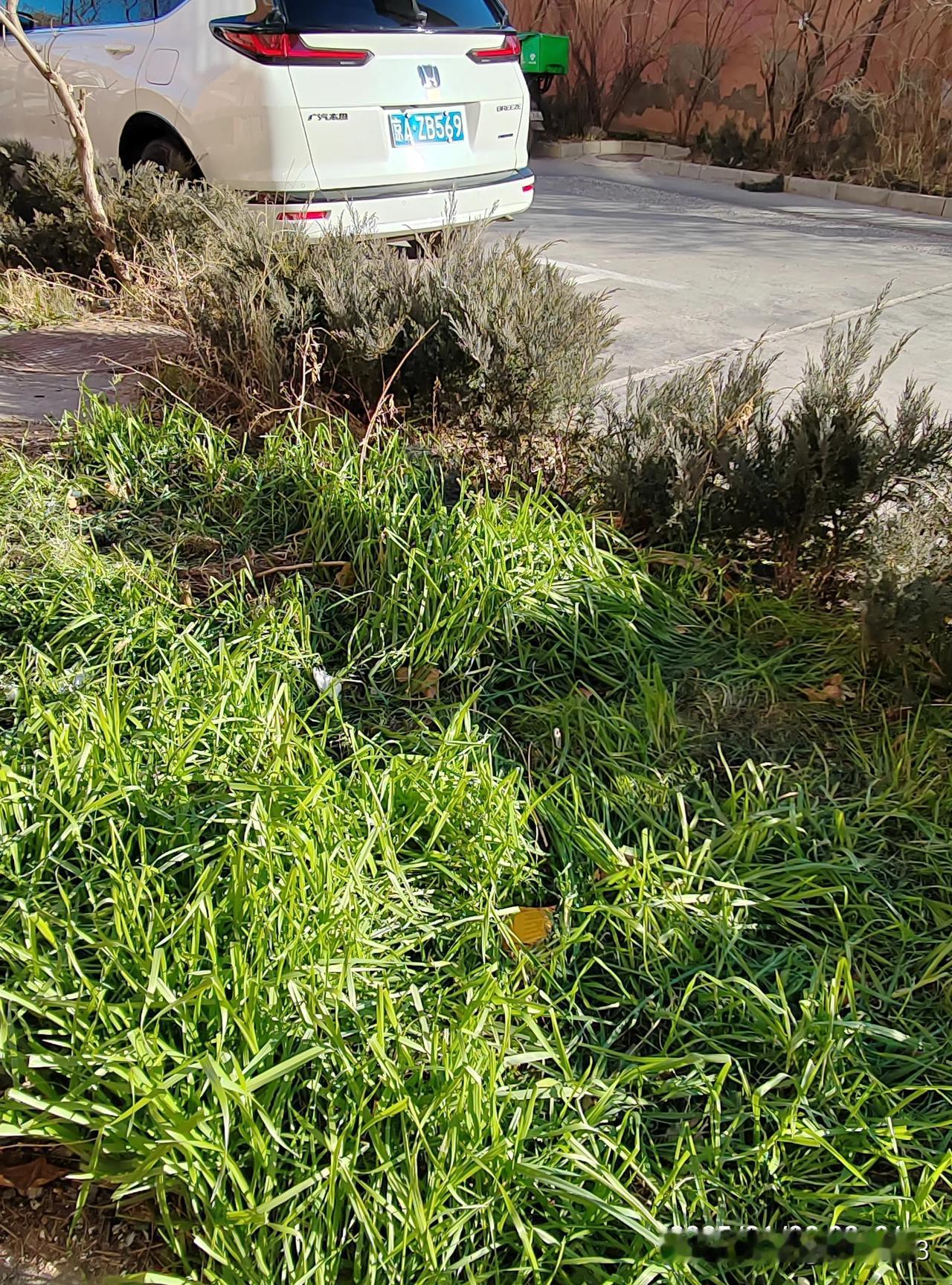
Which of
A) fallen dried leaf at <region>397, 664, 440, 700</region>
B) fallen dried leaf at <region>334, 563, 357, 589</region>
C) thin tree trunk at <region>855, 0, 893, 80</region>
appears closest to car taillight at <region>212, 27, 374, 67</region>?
fallen dried leaf at <region>334, 563, 357, 589</region>

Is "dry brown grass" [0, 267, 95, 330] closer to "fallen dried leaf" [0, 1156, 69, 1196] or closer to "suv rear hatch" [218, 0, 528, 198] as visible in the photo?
"suv rear hatch" [218, 0, 528, 198]

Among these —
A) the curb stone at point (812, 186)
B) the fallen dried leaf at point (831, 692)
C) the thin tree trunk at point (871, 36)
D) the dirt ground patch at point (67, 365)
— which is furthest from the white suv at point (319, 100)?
the thin tree trunk at point (871, 36)

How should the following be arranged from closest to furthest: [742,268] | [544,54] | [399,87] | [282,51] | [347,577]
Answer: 1. [347,577]
2. [282,51]
3. [399,87]
4. [742,268]
5. [544,54]

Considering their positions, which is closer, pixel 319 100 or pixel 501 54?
pixel 319 100

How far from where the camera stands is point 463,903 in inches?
85.0

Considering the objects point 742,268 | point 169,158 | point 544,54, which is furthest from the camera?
point 544,54

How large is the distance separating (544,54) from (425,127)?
10323mm

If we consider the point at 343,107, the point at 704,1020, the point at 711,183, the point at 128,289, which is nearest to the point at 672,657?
the point at 704,1020

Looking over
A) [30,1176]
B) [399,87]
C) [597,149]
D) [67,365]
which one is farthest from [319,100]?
[597,149]

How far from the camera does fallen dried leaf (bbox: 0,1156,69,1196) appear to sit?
178 cm

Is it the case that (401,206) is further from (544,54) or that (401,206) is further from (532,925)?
(544,54)

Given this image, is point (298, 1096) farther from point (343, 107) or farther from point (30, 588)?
point (343, 107)

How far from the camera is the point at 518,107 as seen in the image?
635 centimetres

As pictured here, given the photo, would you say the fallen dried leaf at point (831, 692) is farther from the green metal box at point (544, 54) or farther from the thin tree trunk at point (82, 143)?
the green metal box at point (544, 54)
